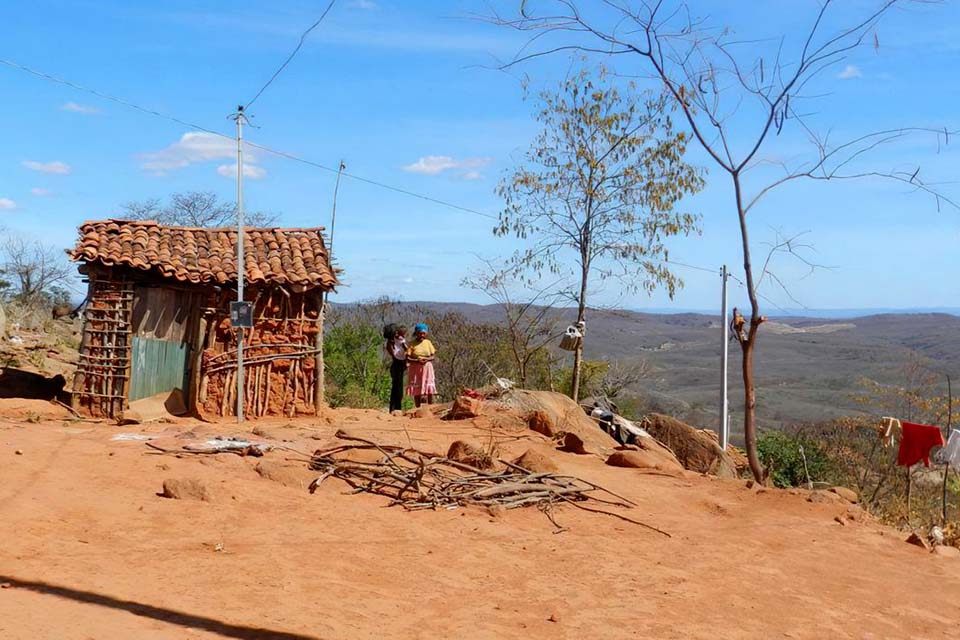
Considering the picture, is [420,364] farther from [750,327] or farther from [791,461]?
[791,461]

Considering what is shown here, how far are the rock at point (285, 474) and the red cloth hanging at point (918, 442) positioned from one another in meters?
8.68

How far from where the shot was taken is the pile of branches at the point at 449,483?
951 centimetres

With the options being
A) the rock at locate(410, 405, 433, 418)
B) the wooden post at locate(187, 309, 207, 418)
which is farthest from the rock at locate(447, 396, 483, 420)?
the wooden post at locate(187, 309, 207, 418)

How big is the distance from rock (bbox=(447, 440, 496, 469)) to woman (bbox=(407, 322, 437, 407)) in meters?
4.86

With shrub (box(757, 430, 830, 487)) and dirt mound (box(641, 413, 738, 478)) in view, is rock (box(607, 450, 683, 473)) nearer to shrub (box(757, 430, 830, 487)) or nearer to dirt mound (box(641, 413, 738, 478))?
dirt mound (box(641, 413, 738, 478))

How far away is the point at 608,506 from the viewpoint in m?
10.1

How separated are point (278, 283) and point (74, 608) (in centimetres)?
995

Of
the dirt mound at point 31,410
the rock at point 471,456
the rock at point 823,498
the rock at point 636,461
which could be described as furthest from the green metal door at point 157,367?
the rock at point 823,498

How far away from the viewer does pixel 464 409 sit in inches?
563

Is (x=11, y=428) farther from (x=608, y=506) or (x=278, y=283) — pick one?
(x=608, y=506)

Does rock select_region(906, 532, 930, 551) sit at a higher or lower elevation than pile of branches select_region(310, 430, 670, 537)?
lower

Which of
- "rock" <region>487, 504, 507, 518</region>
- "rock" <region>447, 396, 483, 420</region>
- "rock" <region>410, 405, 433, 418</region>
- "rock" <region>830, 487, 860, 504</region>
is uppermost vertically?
"rock" <region>447, 396, 483, 420</region>

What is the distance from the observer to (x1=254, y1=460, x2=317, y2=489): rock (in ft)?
31.2

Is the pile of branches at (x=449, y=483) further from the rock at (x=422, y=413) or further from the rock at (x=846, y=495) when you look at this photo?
the rock at (x=422, y=413)
